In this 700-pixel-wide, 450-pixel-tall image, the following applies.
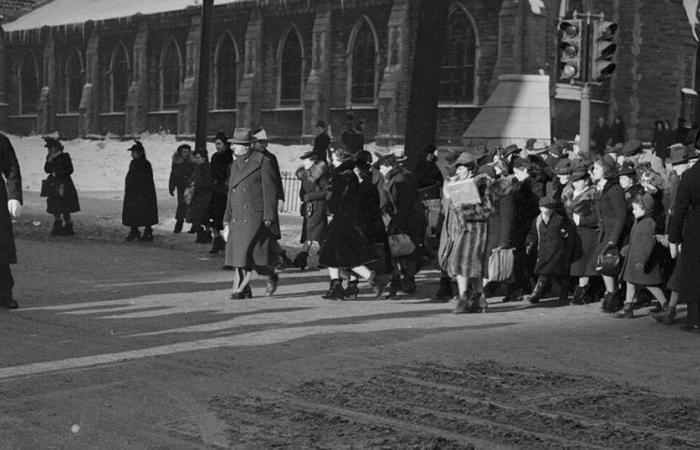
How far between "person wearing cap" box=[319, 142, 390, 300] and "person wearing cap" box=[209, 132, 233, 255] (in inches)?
187

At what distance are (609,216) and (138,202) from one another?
9744mm

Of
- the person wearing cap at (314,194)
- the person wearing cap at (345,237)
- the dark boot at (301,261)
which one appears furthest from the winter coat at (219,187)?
the person wearing cap at (345,237)

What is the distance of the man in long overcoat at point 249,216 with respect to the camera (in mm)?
13102

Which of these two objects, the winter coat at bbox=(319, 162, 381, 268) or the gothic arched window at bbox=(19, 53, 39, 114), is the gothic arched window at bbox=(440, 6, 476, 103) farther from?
the gothic arched window at bbox=(19, 53, 39, 114)

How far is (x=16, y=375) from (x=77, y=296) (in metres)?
4.68

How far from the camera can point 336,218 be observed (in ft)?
45.0

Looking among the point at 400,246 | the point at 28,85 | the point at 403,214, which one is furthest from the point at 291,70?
the point at 400,246

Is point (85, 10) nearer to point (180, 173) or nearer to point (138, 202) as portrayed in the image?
point (180, 173)

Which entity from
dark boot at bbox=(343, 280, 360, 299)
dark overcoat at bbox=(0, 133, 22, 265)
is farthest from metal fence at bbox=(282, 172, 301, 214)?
dark overcoat at bbox=(0, 133, 22, 265)

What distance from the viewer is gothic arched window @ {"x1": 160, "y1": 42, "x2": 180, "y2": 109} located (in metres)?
47.7

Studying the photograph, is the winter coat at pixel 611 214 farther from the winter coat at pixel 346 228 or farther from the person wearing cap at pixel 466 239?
the winter coat at pixel 346 228

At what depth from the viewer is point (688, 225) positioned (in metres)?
11.8

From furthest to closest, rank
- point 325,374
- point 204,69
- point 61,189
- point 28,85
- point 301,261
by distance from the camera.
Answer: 1. point 28,85
2. point 204,69
3. point 61,189
4. point 301,261
5. point 325,374

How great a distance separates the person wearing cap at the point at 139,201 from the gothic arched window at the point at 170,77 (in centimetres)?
2731
